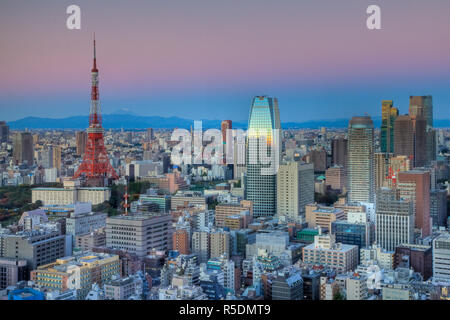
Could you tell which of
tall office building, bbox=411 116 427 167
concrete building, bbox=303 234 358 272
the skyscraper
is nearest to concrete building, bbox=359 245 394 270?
concrete building, bbox=303 234 358 272

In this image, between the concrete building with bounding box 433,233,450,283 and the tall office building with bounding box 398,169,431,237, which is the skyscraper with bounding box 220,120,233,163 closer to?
the tall office building with bounding box 398,169,431,237

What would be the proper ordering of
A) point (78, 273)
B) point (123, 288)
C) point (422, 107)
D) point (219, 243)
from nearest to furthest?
point (123, 288), point (78, 273), point (219, 243), point (422, 107)

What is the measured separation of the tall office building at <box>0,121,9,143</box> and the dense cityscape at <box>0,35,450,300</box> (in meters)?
0.04

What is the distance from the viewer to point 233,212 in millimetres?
7871

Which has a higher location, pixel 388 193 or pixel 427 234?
pixel 388 193

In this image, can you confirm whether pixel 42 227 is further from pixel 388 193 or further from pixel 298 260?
pixel 388 193

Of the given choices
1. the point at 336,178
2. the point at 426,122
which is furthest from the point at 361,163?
the point at 426,122

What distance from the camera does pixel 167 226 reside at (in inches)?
248

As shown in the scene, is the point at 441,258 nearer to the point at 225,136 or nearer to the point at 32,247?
the point at 225,136

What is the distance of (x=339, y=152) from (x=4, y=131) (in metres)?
6.00

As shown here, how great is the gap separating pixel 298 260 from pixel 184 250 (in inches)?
49.4

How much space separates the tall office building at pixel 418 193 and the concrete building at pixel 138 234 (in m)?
3.22

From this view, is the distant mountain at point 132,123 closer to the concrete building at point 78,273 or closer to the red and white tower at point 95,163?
the red and white tower at point 95,163

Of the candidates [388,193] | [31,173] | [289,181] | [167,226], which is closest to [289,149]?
[289,181]
